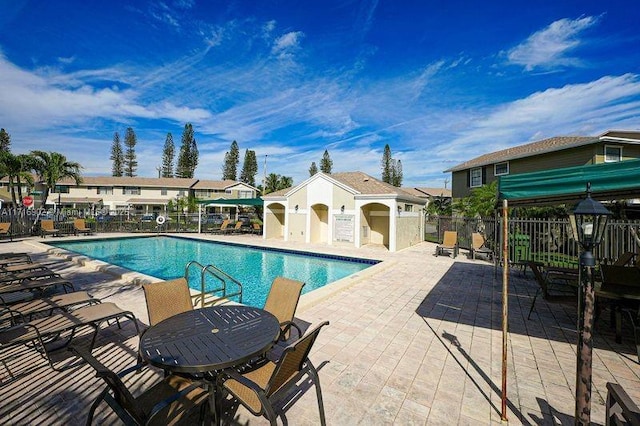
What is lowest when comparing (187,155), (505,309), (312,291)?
(312,291)

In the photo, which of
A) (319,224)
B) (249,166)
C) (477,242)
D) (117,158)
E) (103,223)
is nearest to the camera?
(477,242)

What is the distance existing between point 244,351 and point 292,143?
1419 inches

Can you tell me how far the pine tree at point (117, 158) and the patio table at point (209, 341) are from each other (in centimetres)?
6658

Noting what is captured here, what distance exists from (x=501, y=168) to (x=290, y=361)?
22396 millimetres

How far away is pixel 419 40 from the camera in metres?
14.5

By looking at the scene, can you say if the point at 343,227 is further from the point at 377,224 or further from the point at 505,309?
A: the point at 505,309

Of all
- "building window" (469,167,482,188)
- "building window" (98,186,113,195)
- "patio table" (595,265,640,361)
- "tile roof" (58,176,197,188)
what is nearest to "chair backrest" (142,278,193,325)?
"patio table" (595,265,640,361)

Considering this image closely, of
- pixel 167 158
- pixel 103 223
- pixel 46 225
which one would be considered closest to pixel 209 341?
pixel 46 225

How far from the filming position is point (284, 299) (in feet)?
13.2

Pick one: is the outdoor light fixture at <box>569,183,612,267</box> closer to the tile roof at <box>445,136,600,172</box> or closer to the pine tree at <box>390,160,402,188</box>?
the tile roof at <box>445,136,600,172</box>

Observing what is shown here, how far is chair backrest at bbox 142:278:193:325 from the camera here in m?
3.54

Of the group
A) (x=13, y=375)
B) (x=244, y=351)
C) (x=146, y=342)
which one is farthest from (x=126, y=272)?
(x=244, y=351)

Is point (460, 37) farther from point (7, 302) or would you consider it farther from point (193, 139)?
point (193, 139)

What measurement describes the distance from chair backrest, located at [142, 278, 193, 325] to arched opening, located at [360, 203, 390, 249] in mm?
14862
